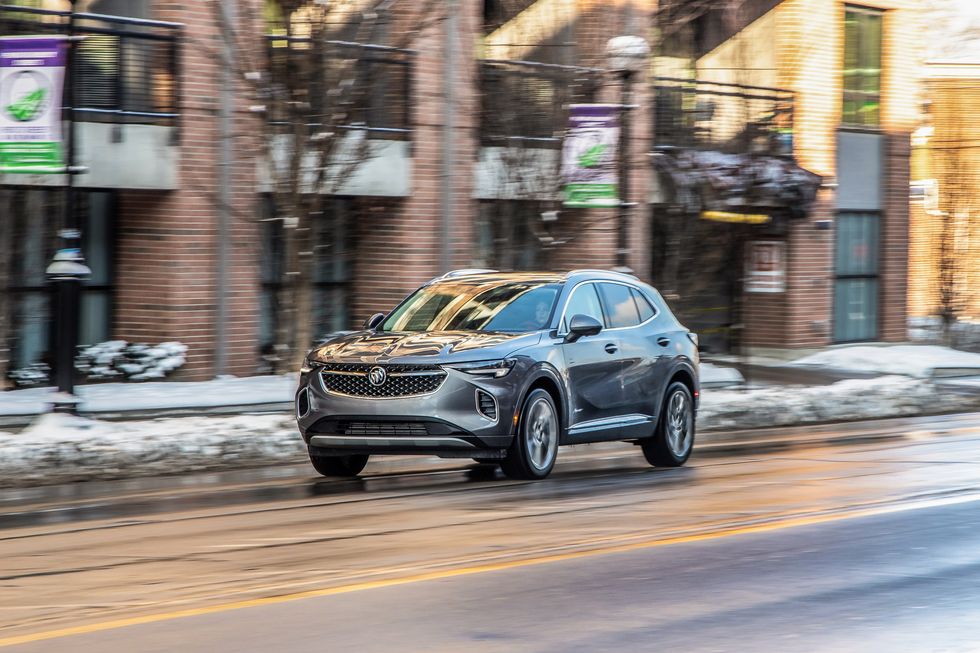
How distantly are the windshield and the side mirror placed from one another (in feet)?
0.71

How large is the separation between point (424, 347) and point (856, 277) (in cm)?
2110

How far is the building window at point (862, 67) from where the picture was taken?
1243 inches

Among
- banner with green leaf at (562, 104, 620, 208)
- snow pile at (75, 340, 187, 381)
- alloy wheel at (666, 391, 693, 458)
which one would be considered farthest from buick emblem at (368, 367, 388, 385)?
snow pile at (75, 340, 187, 381)

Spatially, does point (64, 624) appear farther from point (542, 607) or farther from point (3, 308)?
point (3, 308)

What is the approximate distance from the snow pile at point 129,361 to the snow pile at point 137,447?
4137 mm

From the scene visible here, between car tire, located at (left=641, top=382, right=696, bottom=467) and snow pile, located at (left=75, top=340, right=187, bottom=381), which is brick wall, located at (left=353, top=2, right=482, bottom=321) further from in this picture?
car tire, located at (left=641, top=382, right=696, bottom=467)

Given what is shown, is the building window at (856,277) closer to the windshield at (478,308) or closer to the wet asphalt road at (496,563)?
the wet asphalt road at (496,563)

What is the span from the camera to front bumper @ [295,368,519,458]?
12.4 metres

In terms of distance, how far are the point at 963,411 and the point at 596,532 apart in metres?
15.0

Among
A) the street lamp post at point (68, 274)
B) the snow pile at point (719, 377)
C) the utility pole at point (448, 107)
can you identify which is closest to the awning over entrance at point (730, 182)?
the snow pile at point (719, 377)

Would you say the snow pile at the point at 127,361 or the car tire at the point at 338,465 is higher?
the snow pile at the point at 127,361

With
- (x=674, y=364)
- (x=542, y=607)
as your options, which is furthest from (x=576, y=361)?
(x=542, y=607)

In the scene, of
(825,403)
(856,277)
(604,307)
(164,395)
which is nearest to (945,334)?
(856,277)

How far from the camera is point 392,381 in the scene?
12531mm
